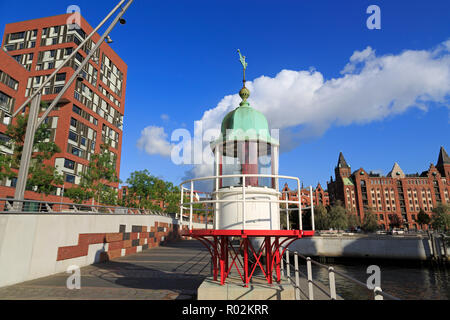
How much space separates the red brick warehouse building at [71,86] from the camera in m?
42.8

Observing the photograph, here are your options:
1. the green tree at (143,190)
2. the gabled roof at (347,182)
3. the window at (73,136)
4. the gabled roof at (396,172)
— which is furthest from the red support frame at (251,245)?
the gabled roof at (396,172)

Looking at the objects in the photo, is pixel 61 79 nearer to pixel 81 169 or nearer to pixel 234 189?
pixel 81 169

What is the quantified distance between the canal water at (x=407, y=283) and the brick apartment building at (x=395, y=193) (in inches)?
3077

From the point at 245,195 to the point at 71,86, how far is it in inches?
1801

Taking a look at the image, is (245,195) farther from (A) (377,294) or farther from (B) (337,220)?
(B) (337,220)

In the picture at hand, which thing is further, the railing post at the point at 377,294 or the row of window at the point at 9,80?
the row of window at the point at 9,80

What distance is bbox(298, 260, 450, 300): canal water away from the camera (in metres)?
19.8

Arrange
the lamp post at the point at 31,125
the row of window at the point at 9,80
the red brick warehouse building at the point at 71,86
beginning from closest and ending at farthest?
1. the lamp post at the point at 31,125
2. the row of window at the point at 9,80
3. the red brick warehouse building at the point at 71,86

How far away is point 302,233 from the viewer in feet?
22.2

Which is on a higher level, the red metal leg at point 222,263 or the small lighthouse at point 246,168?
the small lighthouse at point 246,168

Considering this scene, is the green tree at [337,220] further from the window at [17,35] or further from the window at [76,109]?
the window at [17,35]

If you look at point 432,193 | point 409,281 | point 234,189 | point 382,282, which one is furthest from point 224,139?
point 432,193

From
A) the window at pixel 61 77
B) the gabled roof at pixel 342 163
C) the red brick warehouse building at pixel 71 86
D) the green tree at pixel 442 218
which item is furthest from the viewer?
the gabled roof at pixel 342 163
